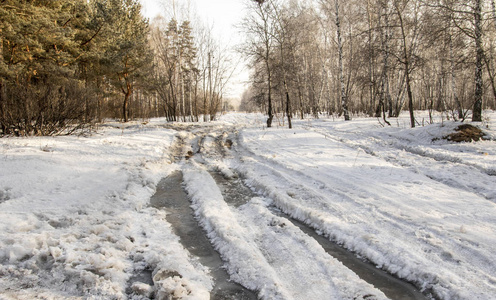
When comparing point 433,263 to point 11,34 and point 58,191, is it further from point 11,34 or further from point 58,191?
point 11,34

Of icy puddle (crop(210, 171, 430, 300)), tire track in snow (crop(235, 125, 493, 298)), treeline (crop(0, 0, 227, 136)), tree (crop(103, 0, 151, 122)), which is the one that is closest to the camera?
icy puddle (crop(210, 171, 430, 300))

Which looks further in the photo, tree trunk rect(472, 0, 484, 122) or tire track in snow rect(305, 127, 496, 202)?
tree trunk rect(472, 0, 484, 122)

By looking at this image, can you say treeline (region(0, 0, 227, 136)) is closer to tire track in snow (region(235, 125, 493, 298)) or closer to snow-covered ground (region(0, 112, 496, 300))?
snow-covered ground (region(0, 112, 496, 300))

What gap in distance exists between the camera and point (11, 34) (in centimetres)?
1045

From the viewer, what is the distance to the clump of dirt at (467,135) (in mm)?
9031

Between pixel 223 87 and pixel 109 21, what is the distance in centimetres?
1450

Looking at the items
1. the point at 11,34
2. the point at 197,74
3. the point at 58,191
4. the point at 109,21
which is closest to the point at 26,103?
the point at 11,34

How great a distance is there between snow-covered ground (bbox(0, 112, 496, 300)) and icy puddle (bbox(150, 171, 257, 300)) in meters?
0.09

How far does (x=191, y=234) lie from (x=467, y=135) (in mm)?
10269

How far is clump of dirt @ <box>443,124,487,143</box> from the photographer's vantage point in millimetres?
9031

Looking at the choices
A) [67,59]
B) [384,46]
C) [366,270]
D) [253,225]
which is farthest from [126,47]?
[366,270]

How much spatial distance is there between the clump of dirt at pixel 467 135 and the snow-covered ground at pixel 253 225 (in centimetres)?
185

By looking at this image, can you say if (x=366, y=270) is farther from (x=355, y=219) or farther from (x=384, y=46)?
(x=384, y=46)

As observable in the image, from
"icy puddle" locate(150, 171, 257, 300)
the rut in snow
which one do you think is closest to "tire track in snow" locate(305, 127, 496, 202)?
the rut in snow
